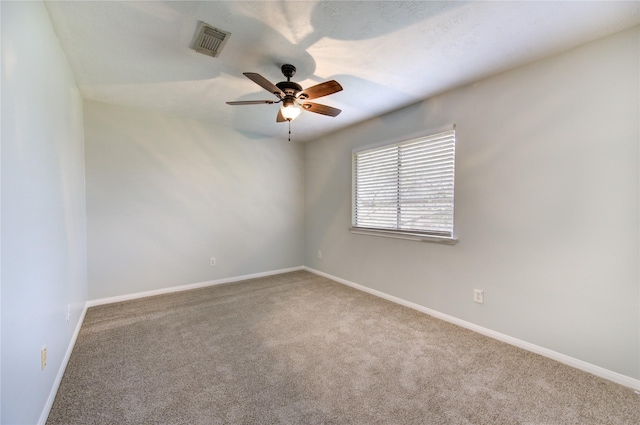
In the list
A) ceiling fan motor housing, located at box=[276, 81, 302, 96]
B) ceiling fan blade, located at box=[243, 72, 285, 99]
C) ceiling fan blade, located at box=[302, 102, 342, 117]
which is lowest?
ceiling fan blade, located at box=[302, 102, 342, 117]

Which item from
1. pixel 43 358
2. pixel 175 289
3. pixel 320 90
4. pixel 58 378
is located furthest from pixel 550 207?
pixel 175 289

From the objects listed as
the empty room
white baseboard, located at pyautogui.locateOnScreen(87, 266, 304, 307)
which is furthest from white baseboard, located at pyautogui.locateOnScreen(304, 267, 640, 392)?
white baseboard, located at pyautogui.locateOnScreen(87, 266, 304, 307)

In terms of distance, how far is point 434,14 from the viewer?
1.70 m

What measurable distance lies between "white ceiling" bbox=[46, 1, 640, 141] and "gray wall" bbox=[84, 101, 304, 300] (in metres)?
0.70

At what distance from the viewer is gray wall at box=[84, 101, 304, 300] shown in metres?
3.24

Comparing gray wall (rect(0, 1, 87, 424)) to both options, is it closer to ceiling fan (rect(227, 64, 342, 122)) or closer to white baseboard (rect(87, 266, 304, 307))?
white baseboard (rect(87, 266, 304, 307))

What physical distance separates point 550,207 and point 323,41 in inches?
87.0

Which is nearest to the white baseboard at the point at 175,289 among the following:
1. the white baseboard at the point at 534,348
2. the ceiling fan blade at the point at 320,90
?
the white baseboard at the point at 534,348

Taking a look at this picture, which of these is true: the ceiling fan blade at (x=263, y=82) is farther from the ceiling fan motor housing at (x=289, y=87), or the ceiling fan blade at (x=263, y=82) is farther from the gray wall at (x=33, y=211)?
the gray wall at (x=33, y=211)

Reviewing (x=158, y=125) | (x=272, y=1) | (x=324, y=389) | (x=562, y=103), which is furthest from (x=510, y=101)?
(x=158, y=125)

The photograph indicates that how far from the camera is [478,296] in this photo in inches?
101

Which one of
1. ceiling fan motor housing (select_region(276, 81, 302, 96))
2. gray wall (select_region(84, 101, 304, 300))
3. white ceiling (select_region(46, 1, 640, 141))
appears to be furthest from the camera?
gray wall (select_region(84, 101, 304, 300))

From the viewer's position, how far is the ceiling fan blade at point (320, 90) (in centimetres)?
202

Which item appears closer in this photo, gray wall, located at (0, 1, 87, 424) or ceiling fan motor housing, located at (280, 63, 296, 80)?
gray wall, located at (0, 1, 87, 424)
